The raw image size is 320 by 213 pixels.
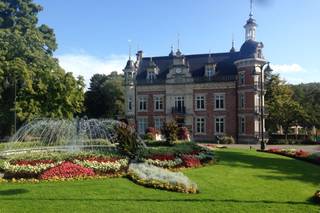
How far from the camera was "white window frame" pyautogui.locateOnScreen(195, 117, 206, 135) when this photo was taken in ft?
165

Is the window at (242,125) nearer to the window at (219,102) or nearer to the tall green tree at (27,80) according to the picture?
the window at (219,102)

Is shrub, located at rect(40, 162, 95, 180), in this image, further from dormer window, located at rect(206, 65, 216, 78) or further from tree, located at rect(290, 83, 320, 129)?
tree, located at rect(290, 83, 320, 129)

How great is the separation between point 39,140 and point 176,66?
25372 millimetres

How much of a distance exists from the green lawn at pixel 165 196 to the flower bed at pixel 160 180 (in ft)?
1.17

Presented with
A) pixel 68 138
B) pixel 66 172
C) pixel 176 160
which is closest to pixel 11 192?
pixel 66 172

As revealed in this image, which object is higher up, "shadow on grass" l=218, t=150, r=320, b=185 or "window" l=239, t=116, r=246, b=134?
"window" l=239, t=116, r=246, b=134

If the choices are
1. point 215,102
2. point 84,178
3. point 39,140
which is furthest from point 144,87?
point 84,178

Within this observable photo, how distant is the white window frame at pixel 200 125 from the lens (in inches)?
1976

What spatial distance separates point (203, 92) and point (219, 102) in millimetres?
2543

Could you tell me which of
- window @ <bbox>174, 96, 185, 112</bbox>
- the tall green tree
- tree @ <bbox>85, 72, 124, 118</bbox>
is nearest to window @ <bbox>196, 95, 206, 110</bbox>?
window @ <bbox>174, 96, 185, 112</bbox>

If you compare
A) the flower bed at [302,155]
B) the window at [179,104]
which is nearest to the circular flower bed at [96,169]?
the flower bed at [302,155]

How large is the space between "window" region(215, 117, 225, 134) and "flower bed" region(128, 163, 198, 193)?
113 feet

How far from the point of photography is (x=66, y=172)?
1526 cm

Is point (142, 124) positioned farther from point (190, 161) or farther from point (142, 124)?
point (190, 161)
